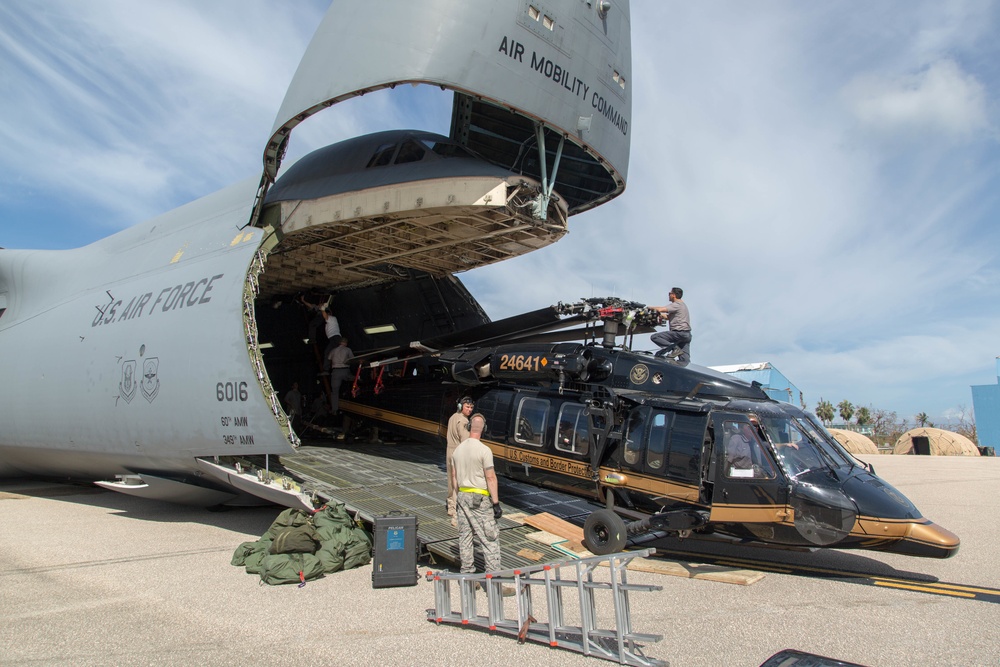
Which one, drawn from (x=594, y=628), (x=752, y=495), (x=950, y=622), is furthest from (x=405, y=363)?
(x=950, y=622)

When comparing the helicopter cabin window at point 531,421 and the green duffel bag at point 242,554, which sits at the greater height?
the helicopter cabin window at point 531,421

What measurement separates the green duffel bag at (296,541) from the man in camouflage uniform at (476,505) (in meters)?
2.04

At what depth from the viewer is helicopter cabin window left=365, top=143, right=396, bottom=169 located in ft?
34.2

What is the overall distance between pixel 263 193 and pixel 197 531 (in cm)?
541

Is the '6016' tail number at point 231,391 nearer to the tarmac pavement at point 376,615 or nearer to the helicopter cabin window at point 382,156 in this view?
the tarmac pavement at point 376,615

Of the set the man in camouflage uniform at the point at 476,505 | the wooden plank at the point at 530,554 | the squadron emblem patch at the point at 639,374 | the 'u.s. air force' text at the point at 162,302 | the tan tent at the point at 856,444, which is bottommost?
the wooden plank at the point at 530,554

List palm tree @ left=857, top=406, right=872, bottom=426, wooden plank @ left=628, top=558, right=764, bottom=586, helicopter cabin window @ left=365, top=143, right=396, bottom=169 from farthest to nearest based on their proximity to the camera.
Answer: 1. palm tree @ left=857, top=406, right=872, bottom=426
2. helicopter cabin window @ left=365, top=143, right=396, bottom=169
3. wooden plank @ left=628, top=558, right=764, bottom=586

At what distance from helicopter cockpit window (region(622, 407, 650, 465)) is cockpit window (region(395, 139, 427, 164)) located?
5.32m

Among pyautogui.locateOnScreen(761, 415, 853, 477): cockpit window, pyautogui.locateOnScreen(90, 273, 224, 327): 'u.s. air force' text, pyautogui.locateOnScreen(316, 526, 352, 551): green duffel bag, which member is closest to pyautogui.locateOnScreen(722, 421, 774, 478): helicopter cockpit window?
pyautogui.locateOnScreen(761, 415, 853, 477): cockpit window

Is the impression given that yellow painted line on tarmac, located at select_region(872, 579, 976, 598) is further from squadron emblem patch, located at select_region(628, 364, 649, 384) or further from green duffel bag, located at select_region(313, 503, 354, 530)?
green duffel bag, located at select_region(313, 503, 354, 530)

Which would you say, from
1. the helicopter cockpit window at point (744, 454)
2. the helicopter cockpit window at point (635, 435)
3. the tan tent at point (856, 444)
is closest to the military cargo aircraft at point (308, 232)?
the helicopter cockpit window at point (635, 435)

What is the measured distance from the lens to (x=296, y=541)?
7.46m

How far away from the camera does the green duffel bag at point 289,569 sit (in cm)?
696

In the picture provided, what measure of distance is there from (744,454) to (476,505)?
120 inches
